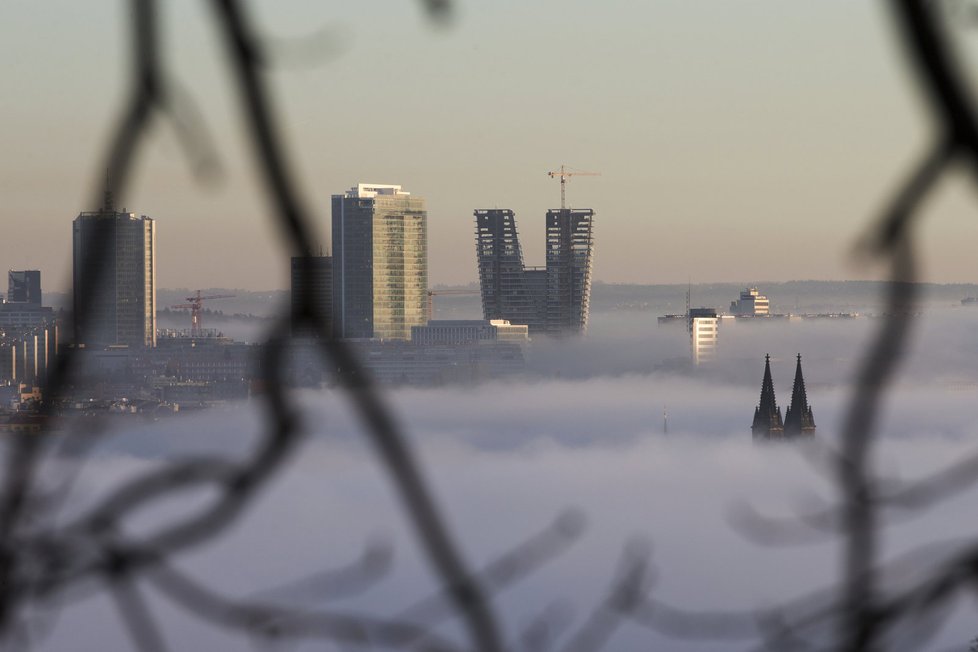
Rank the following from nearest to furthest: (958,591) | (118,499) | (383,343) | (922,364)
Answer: (958,591) → (118,499) → (922,364) → (383,343)

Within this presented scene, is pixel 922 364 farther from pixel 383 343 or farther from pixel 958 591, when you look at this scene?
pixel 958 591

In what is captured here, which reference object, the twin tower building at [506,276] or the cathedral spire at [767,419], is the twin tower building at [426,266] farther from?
the cathedral spire at [767,419]

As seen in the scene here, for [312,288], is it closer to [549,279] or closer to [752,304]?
[752,304]

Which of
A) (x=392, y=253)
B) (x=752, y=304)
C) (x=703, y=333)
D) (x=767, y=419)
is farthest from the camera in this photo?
(x=703, y=333)

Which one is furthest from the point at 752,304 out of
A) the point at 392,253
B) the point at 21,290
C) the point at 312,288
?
the point at 312,288

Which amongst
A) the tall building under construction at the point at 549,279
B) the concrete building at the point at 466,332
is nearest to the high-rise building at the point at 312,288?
the concrete building at the point at 466,332

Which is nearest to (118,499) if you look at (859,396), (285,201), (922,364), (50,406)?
(50,406)

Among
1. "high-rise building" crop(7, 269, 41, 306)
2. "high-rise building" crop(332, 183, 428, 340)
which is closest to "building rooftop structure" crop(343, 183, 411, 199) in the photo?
"high-rise building" crop(332, 183, 428, 340)
